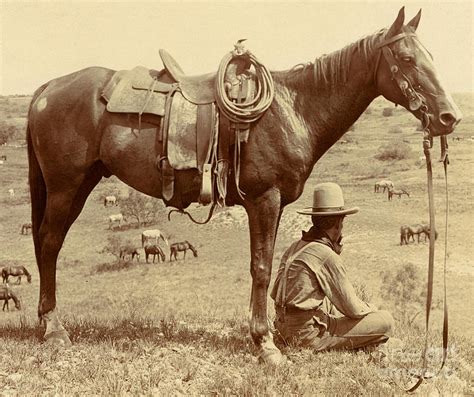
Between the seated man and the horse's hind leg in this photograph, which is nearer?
the seated man

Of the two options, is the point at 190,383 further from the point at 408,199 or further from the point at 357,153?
the point at 357,153

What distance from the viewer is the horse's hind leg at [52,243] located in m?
5.67

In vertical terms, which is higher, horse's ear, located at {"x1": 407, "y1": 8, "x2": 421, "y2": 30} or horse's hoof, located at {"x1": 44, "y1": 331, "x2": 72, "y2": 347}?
horse's ear, located at {"x1": 407, "y1": 8, "x2": 421, "y2": 30}

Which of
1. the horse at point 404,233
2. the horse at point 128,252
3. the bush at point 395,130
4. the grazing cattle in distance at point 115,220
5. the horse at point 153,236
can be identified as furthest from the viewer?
the bush at point 395,130

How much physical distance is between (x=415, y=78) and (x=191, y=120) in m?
2.01

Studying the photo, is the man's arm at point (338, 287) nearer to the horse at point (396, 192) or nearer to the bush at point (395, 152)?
the horse at point (396, 192)

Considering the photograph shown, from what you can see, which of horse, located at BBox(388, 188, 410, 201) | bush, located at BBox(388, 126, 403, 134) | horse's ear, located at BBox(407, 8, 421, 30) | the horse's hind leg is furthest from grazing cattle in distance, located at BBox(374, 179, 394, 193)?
the horse's hind leg

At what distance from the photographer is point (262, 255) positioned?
525 centimetres

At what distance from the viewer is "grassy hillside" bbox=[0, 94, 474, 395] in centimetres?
477

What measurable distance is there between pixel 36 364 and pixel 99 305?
1201cm

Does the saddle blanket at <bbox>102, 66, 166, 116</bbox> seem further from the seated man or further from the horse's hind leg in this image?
the seated man

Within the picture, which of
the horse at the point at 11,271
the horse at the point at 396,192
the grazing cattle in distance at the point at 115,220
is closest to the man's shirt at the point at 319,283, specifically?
the horse at the point at 11,271

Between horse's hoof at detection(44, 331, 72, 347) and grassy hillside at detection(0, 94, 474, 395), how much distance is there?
0.10 m

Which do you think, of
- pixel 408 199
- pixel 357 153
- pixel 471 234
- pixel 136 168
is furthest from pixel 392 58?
pixel 357 153
